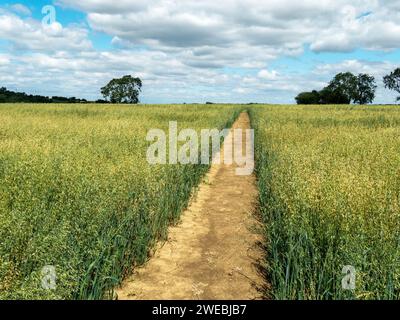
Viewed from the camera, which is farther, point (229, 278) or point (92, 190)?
point (92, 190)

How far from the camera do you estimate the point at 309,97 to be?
106m

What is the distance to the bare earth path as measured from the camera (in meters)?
4.30

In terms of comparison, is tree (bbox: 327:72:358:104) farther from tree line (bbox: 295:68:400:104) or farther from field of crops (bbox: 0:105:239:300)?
field of crops (bbox: 0:105:239:300)

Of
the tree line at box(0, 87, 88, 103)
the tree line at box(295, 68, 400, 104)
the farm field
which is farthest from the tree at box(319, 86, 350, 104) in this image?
the farm field

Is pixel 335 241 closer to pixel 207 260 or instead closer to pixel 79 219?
pixel 207 260

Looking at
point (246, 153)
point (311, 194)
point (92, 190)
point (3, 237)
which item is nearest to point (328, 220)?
point (311, 194)

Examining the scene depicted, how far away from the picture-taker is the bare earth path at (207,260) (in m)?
4.30

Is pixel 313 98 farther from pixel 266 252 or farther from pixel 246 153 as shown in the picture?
pixel 266 252

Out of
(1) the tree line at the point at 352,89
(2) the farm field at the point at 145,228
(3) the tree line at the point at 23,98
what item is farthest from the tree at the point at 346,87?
(2) the farm field at the point at 145,228

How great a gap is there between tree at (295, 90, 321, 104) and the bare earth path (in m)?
103

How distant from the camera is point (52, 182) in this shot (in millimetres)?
5594

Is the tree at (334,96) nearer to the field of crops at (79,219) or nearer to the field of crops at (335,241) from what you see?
the field of crops at (79,219)

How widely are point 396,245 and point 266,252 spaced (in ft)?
5.92

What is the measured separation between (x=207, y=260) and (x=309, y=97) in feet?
353
